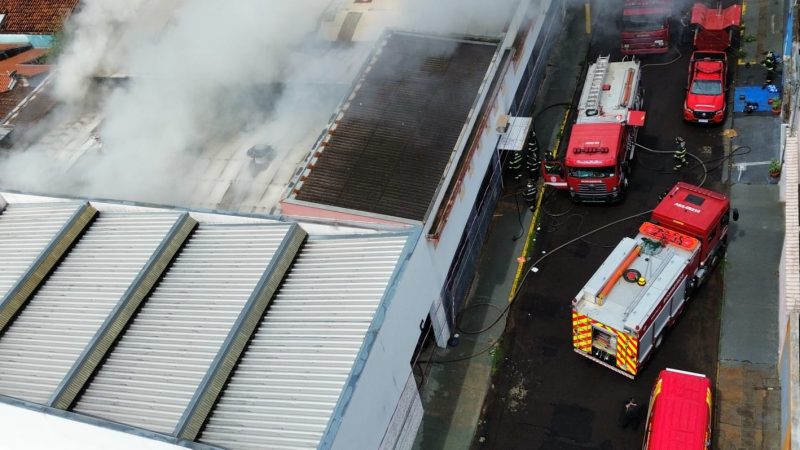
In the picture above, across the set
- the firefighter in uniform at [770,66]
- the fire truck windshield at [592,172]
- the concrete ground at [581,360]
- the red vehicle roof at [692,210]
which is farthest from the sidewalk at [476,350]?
the firefighter in uniform at [770,66]

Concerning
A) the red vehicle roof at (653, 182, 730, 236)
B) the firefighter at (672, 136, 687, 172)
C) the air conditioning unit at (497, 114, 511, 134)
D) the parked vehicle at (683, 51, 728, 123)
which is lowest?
the red vehicle roof at (653, 182, 730, 236)

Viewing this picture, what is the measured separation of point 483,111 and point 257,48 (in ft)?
21.5

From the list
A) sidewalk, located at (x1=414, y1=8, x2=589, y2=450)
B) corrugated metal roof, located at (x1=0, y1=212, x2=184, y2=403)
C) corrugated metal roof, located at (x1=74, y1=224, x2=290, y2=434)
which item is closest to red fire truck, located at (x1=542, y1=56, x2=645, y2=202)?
sidewalk, located at (x1=414, y1=8, x2=589, y2=450)

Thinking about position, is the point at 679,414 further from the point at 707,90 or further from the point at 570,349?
the point at 707,90

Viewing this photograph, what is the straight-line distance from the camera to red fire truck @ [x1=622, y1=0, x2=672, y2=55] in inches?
824

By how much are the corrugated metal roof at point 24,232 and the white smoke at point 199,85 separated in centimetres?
142

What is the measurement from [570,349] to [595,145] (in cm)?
509

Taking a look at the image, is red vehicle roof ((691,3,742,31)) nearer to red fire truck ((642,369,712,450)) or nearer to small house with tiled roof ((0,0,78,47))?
red fire truck ((642,369,712,450))

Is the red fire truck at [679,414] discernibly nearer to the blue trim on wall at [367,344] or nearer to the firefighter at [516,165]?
the blue trim on wall at [367,344]

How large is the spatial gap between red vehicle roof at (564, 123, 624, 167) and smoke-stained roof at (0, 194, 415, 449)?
19.9ft

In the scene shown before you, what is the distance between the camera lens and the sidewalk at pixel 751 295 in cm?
1252

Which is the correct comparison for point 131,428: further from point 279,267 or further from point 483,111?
point 483,111

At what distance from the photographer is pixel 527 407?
13570 mm

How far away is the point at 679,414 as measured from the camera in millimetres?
11570
